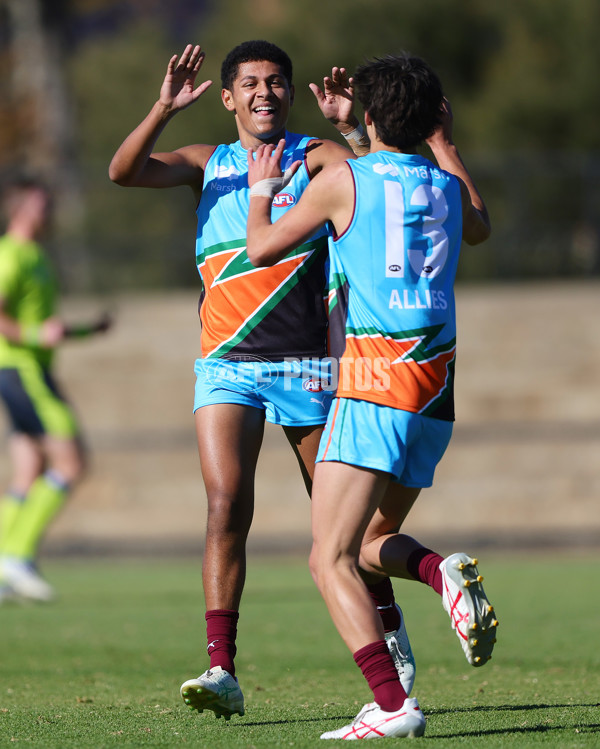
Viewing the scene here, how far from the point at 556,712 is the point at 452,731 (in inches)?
24.6

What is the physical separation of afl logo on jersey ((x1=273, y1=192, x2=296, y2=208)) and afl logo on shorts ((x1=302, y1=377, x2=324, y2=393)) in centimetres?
69

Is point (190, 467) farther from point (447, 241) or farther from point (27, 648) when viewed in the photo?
point (447, 241)

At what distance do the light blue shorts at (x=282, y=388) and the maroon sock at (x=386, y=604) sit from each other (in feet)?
2.23

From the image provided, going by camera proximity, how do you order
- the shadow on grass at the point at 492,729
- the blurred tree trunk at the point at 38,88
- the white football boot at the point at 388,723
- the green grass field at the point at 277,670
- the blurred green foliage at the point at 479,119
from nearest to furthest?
the white football boot at the point at 388,723
the shadow on grass at the point at 492,729
the green grass field at the point at 277,670
the blurred green foliage at the point at 479,119
the blurred tree trunk at the point at 38,88

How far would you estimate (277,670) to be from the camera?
252 inches

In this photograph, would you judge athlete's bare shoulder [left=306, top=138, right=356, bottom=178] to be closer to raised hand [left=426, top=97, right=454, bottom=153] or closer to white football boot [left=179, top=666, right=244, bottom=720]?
raised hand [left=426, top=97, right=454, bottom=153]

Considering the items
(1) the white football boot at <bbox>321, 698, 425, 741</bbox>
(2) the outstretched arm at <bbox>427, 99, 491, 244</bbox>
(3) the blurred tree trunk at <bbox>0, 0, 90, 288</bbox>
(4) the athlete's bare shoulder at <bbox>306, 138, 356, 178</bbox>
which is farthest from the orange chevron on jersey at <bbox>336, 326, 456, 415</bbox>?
(3) the blurred tree trunk at <bbox>0, 0, 90, 288</bbox>

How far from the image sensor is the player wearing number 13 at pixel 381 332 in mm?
4180

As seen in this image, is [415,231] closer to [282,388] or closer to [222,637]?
[282,388]

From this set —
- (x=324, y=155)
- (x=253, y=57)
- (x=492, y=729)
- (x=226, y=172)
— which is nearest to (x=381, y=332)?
(x=324, y=155)

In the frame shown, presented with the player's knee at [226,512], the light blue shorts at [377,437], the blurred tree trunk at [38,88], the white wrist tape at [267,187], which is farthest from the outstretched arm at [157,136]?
the blurred tree trunk at [38,88]

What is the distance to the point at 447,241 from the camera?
432cm

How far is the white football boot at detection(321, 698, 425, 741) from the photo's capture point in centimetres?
405

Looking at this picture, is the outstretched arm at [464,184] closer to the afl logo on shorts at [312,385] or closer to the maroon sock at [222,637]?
the afl logo on shorts at [312,385]
